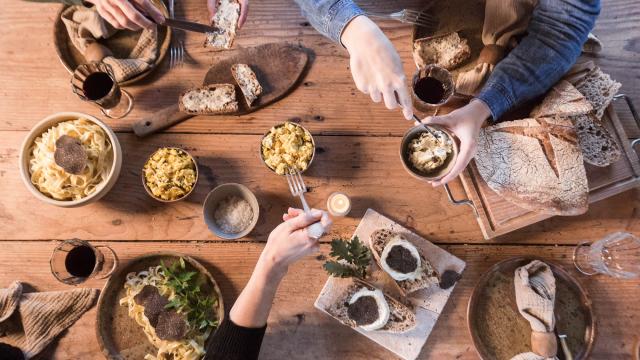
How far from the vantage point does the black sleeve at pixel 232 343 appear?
1374 mm

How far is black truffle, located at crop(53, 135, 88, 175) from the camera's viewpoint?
144 centimetres

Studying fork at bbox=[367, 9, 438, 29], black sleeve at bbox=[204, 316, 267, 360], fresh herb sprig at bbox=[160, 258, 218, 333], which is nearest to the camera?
black sleeve at bbox=[204, 316, 267, 360]

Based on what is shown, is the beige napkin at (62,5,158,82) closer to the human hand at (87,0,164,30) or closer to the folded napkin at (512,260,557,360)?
the human hand at (87,0,164,30)

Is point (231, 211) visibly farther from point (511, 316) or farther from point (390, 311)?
point (511, 316)

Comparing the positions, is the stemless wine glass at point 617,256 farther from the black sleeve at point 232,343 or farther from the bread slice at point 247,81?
the bread slice at point 247,81

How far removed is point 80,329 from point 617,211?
225cm

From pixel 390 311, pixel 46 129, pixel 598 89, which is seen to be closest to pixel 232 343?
pixel 390 311

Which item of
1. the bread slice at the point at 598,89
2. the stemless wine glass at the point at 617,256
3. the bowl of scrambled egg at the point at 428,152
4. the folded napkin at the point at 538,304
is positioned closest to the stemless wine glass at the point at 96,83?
the bowl of scrambled egg at the point at 428,152

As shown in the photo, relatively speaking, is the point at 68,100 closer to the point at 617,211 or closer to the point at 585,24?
the point at 585,24

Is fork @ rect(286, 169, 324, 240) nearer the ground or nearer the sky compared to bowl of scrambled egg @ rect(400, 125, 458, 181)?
nearer the ground

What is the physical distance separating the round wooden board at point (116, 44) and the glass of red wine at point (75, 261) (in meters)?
0.71

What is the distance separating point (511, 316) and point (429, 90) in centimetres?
96

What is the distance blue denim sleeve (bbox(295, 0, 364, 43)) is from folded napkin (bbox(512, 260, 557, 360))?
3.88ft

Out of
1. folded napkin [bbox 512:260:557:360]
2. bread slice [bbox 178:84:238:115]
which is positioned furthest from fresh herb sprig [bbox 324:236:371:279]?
bread slice [bbox 178:84:238:115]
